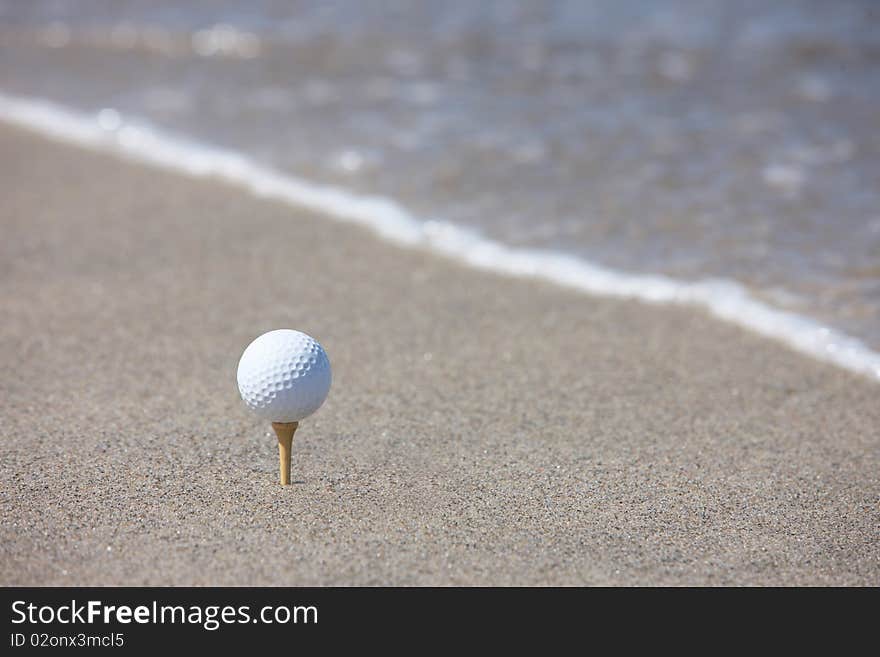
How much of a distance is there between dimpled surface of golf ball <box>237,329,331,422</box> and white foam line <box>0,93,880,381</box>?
7.60ft

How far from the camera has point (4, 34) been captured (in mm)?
10391

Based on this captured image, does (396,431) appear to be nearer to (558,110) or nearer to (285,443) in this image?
(285,443)

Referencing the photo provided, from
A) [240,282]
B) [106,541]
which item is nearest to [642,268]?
[240,282]

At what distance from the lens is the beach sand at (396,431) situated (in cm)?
315

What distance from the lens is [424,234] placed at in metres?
5.91

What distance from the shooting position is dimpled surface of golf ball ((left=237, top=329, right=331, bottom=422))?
10.7 ft

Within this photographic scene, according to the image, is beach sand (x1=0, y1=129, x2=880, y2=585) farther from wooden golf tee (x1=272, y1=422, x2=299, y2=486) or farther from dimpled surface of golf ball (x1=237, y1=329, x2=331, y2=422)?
dimpled surface of golf ball (x1=237, y1=329, x2=331, y2=422)

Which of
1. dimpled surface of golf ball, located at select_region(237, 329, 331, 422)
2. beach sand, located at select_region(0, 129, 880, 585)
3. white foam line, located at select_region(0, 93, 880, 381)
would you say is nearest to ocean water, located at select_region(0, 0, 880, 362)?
white foam line, located at select_region(0, 93, 880, 381)

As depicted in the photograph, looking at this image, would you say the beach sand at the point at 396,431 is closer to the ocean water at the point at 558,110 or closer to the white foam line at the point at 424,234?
the white foam line at the point at 424,234

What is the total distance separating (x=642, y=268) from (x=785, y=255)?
2.74ft

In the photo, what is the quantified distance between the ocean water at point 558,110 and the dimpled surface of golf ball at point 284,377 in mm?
2596

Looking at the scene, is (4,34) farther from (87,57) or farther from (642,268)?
(642,268)

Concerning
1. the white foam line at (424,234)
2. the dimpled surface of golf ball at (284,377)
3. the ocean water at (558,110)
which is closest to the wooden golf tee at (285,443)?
the dimpled surface of golf ball at (284,377)

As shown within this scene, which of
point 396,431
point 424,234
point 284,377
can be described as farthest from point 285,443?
point 424,234
